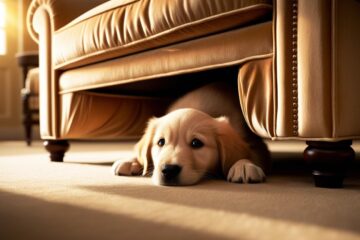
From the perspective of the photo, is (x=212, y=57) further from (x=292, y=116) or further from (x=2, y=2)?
(x=2, y=2)

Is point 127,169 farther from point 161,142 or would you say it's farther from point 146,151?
point 161,142

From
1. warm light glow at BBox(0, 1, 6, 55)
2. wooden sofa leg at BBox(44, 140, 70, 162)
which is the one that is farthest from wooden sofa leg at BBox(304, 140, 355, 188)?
warm light glow at BBox(0, 1, 6, 55)

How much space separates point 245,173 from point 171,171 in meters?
0.28

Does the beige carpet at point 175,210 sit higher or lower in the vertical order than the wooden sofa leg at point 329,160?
lower

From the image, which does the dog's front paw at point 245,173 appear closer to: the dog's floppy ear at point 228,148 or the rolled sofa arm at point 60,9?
the dog's floppy ear at point 228,148

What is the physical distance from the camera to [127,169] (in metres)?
1.76

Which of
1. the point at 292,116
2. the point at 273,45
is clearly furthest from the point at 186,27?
the point at 292,116

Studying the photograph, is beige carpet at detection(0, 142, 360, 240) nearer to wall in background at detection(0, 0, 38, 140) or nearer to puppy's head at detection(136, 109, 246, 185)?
puppy's head at detection(136, 109, 246, 185)

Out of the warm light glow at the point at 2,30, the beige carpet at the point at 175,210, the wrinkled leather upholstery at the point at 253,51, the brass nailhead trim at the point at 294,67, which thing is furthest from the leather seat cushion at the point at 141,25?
the warm light glow at the point at 2,30

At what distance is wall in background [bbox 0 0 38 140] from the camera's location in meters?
6.05

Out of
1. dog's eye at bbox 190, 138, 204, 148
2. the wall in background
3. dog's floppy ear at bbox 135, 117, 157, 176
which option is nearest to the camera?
dog's eye at bbox 190, 138, 204, 148

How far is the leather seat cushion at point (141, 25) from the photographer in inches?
57.8

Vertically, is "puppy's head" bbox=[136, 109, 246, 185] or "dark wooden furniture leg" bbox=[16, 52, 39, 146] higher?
"dark wooden furniture leg" bbox=[16, 52, 39, 146]

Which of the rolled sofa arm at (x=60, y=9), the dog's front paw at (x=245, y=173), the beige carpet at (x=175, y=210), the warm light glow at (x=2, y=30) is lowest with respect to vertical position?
the beige carpet at (x=175, y=210)
